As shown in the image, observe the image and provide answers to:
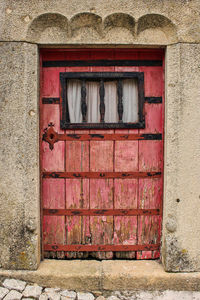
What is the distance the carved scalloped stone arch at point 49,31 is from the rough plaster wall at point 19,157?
0.11 metres

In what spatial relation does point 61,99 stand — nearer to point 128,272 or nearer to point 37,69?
point 37,69

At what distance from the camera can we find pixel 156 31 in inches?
90.2

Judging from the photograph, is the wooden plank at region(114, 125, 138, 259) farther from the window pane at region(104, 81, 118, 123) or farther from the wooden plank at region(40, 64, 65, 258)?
the wooden plank at region(40, 64, 65, 258)

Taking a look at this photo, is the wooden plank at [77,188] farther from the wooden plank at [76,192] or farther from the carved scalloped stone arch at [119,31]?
the carved scalloped stone arch at [119,31]

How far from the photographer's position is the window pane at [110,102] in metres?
2.50

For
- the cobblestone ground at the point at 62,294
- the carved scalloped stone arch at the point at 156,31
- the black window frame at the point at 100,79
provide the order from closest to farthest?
the cobblestone ground at the point at 62,294, the carved scalloped stone arch at the point at 156,31, the black window frame at the point at 100,79

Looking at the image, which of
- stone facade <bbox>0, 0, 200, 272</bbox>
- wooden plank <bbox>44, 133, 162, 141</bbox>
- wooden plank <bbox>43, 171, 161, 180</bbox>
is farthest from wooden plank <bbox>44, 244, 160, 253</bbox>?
wooden plank <bbox>44, 133, 162, 141</bbox>

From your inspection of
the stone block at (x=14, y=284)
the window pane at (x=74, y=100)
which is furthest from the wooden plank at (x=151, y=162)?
the stone block at (x=14, y=284)

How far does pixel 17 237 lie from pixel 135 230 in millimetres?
1234

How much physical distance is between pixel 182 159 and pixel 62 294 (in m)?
1.74

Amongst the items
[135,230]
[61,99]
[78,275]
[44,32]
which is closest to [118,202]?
[135,230]

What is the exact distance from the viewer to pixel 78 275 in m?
2.28

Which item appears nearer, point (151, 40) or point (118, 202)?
point (151, 40)

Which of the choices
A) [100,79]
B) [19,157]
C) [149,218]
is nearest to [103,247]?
[149,218]
